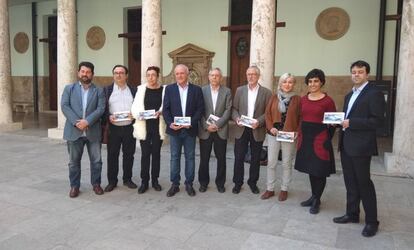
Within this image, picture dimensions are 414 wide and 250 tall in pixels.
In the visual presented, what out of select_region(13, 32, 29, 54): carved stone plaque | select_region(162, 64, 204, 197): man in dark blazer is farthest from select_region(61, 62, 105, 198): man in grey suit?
select_region(13, 32, 29, 54): carved stone plaque

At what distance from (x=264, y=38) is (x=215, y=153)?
8.70ft

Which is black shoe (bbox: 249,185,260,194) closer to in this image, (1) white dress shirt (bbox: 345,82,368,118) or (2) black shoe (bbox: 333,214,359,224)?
(2) black shoe (bbox: 333,214,359,224)

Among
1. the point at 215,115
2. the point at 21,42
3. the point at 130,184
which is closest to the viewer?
the point at 215,115

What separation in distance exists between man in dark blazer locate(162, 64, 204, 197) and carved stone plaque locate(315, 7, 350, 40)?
21.6ft

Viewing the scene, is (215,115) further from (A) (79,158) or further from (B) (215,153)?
(A) (79,158)

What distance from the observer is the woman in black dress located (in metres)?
4.34

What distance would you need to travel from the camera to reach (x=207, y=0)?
12.1 m

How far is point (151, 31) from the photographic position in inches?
321

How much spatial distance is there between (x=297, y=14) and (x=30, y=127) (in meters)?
8.30

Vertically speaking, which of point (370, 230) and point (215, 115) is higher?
point (215, 115)

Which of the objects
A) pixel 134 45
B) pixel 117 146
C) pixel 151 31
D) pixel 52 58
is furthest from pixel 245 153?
pixel 52 58

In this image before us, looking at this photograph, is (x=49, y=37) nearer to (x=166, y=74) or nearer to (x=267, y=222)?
(x=166, y=74)

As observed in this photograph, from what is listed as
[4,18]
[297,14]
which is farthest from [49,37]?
[297,14]

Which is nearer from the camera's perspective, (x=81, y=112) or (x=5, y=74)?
(x=81, y=112)
